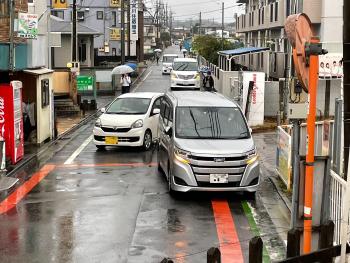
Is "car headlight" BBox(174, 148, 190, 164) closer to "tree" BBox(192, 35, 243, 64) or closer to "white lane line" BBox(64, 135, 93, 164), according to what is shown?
"white lane line" BBox(64, 135, 93, 164)

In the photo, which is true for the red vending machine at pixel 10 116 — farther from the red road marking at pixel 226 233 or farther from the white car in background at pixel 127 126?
the red road marking at pixel 226 233

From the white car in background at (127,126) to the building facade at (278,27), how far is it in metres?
5.55

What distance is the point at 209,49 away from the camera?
185 feet

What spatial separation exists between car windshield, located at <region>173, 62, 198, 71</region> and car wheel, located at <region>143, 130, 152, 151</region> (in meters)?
22.6

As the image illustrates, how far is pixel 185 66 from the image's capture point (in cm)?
3959

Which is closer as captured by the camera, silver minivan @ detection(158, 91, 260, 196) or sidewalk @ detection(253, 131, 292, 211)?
silver minivan @ detection(158, 91, 260, 196)

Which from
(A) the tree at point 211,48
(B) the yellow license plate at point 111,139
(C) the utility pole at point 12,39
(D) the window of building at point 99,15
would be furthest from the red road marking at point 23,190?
(D) the window of building at point 99,15

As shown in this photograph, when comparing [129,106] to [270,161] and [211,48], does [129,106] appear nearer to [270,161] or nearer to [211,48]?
[270,161]

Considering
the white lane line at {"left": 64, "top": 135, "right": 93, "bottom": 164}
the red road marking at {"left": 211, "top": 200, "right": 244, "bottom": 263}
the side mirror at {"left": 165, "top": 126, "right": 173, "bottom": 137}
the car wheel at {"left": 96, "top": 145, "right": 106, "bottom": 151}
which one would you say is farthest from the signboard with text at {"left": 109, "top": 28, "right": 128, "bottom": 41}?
the red road marking at {"left": 211, "top": 200, "right": 244, "bottom": 263}

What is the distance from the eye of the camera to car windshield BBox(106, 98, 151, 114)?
17297 millimetres

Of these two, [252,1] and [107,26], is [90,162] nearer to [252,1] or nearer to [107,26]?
[252,1]

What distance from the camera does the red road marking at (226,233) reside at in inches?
312

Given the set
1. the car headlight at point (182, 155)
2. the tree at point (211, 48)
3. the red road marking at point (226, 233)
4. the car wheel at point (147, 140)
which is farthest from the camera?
the tree at point (211, 48)

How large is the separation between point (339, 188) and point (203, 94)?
6549 millimetres
